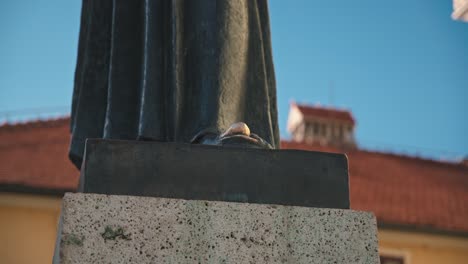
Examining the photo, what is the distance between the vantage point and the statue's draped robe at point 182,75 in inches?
112

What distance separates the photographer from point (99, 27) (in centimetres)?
331

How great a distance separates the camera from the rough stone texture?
2229mm

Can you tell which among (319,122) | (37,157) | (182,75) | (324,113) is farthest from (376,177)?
(319,122)

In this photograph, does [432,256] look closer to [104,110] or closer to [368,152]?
[368,152]

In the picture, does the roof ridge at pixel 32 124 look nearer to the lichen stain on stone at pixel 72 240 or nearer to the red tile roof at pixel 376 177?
the red tile roof at pixel 376 177

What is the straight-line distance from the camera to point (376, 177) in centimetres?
2227

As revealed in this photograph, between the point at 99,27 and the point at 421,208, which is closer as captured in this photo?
the point at 99,27

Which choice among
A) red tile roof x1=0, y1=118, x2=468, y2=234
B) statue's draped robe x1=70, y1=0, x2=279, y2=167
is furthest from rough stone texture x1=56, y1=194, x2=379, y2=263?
red tile roof x1=0, y1=118, x2=468, y2=234

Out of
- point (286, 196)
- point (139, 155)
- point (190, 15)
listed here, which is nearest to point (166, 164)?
point (139, 155)

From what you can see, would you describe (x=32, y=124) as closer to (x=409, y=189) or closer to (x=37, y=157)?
(x=37, y=157)

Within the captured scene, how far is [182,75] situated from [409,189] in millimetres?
19508

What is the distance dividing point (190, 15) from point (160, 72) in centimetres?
22

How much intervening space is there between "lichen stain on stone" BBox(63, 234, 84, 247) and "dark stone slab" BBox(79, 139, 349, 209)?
169 millimetres

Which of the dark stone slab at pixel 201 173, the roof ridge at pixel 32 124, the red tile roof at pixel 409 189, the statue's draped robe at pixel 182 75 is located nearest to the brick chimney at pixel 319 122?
the red tile roof at pixel 409 189
